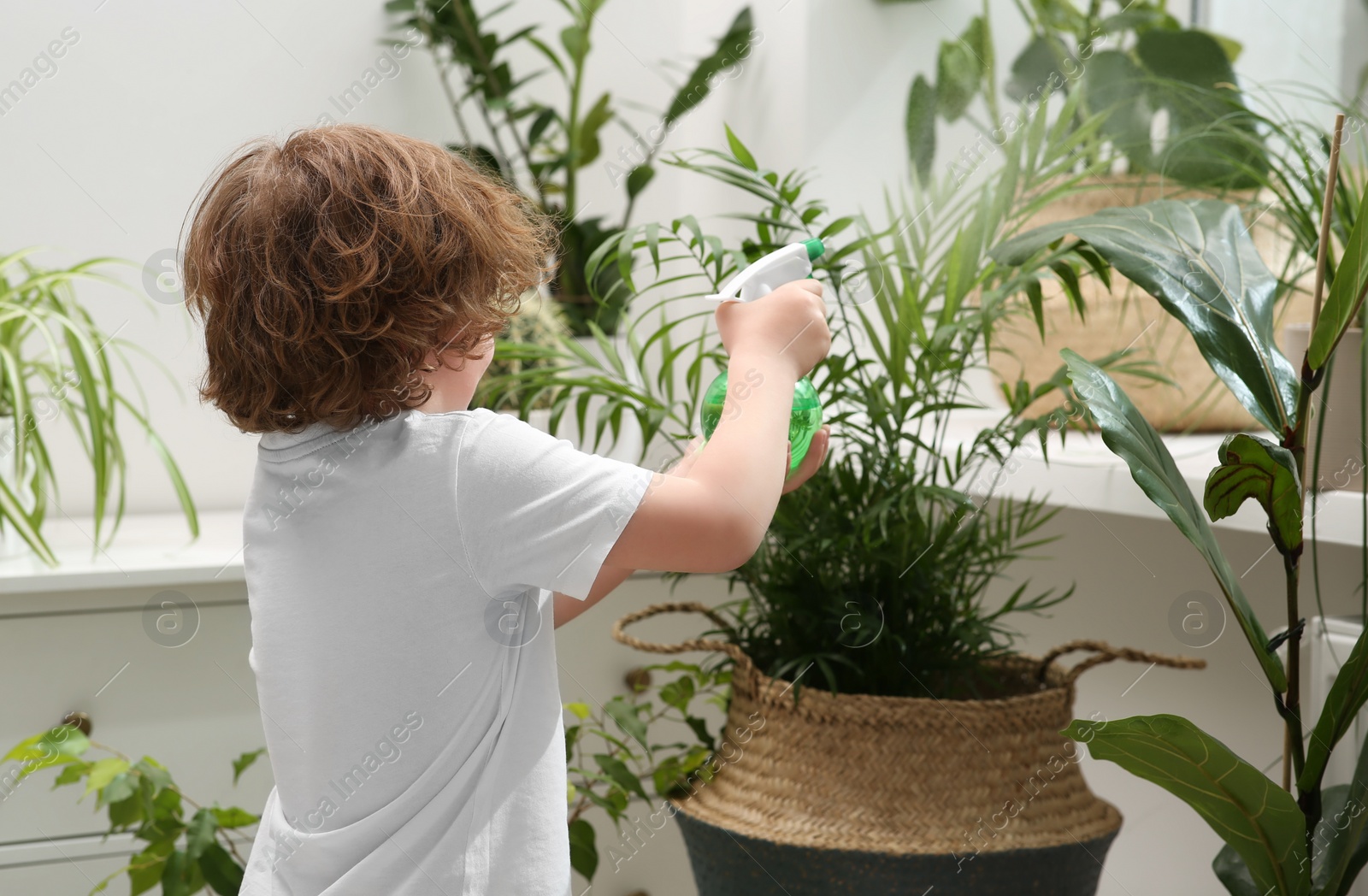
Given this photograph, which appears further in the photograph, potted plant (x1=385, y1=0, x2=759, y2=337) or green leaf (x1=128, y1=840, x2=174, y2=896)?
potted plant (x1=385, y1=0, x2=759, y2=337)

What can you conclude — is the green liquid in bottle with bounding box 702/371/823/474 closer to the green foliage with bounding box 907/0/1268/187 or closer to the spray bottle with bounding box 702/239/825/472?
the spray bottle with bounding box 702/239/825/472

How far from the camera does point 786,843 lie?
98 cm

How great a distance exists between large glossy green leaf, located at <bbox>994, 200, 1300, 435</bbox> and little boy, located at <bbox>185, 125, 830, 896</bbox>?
0.82ft

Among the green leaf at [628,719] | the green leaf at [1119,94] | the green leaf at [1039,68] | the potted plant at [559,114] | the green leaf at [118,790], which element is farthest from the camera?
the potted plant at [559,114]

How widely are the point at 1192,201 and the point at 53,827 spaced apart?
1.31 metres

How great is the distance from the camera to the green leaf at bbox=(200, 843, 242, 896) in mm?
1081

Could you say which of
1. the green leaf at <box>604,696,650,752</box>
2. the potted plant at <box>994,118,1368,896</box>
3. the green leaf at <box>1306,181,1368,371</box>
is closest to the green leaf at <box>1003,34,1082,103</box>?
the potted plant at <box>994,118,1368,896</box>

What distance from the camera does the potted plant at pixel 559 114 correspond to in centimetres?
161

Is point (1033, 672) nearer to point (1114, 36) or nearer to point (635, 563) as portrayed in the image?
point (635, 563)

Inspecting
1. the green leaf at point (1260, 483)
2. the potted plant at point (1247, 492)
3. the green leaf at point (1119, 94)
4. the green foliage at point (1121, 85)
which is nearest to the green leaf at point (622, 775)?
the potted plant at point (1247, 492)

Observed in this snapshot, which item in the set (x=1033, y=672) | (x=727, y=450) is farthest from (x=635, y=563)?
→ (x=1033, y=672)

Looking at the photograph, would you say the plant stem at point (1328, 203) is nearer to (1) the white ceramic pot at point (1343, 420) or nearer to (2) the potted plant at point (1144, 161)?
(1) the white ceramic pot at point (1343, 420)

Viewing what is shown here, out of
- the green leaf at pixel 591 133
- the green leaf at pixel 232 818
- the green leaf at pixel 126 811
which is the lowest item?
the green leaf at pixel 232 818

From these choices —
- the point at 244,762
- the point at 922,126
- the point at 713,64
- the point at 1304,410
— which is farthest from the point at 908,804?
the point at 713,64
